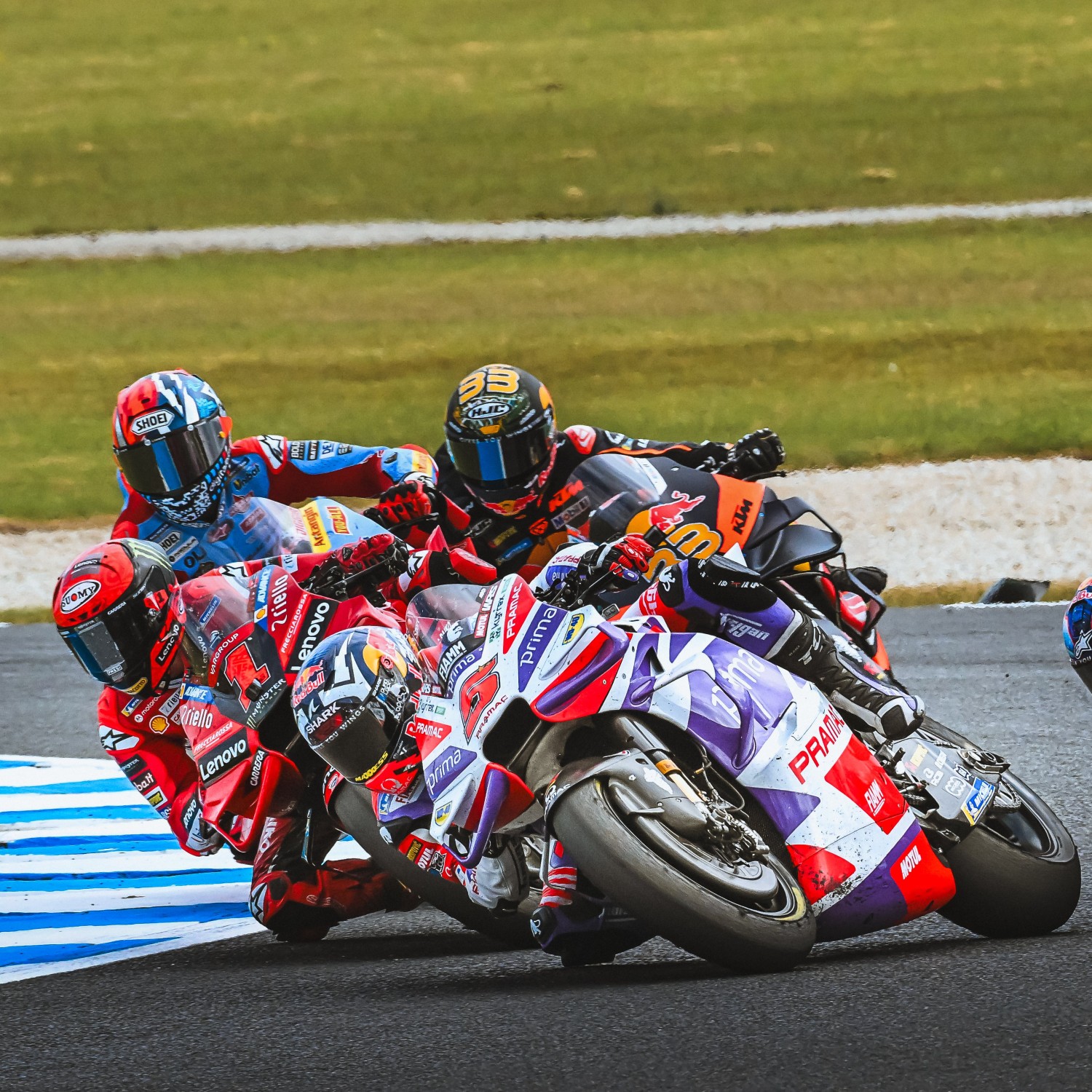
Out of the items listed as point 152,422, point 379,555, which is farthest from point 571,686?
point 152,422

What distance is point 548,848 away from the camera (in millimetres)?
4547

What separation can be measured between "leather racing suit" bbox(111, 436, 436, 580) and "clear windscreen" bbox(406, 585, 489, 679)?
112 cm

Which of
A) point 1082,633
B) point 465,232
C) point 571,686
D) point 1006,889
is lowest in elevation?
point 465,232

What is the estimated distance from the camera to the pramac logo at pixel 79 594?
18.7 feet

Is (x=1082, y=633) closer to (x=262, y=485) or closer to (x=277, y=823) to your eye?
(x=277, y=823)

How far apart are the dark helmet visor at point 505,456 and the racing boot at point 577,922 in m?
1.79

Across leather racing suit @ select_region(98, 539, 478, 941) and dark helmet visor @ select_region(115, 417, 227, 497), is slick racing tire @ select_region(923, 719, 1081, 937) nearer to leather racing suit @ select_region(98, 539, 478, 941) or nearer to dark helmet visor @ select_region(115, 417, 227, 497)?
leather racing suit @ select_region(98, 539, 478, 941)

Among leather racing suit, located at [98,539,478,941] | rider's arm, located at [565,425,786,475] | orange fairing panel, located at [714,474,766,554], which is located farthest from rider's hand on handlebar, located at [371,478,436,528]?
orange fairing panel, located at [714,474,766,554]

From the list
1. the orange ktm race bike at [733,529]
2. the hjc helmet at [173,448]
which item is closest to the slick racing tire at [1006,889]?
the orange ktm race bike at [733,529]

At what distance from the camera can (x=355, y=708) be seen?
4.73 m

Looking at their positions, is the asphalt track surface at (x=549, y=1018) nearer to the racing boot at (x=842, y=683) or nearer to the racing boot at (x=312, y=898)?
the racing boot at (x=312, y=898)

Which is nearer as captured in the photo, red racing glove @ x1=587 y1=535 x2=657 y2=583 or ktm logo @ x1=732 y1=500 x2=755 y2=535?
red racing glove @ x1=587 y1=535 x2=657 y2=583

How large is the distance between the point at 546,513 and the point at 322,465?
1.47 meters

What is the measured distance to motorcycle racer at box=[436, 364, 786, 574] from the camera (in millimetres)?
6008
